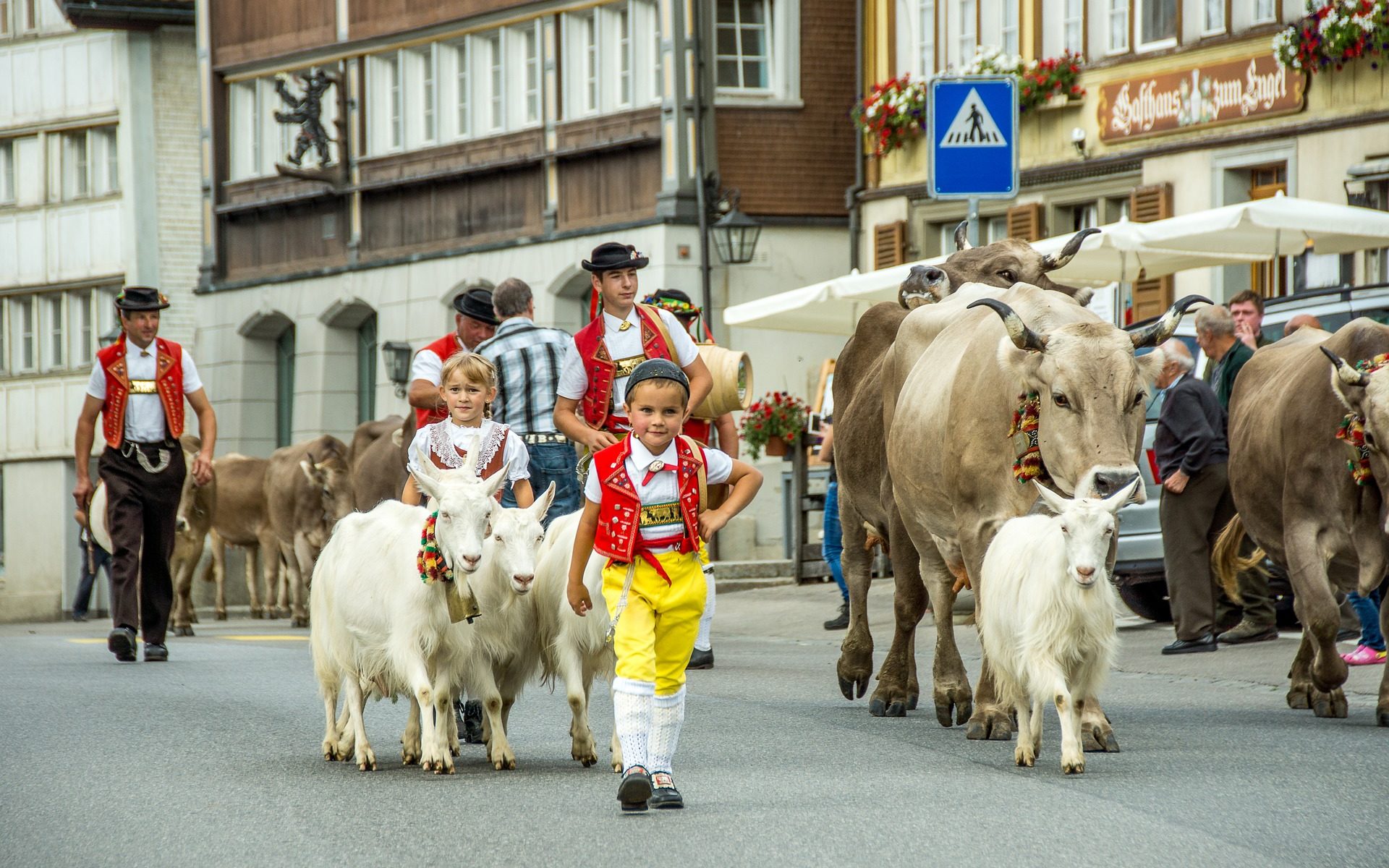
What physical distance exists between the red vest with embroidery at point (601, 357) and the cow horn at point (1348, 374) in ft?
9.96

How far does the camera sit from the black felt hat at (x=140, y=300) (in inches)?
562

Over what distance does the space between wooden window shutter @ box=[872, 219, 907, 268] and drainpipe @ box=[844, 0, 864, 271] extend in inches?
18.8

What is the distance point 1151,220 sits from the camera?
26484 mm

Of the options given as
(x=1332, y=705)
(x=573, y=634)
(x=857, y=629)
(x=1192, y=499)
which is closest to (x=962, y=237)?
(x=857, y=629)

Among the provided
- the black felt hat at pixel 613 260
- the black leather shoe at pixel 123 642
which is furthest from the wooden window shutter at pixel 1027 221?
the black felt hat at pixel 613 260

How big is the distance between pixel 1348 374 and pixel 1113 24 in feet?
57.0

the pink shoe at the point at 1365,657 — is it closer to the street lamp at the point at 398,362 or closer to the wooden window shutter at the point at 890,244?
the wooden window shutter at the point at 890,244

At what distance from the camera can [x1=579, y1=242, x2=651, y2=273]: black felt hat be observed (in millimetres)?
10367

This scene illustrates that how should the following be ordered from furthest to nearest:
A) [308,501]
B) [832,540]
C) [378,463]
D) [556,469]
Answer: [308,501]
[378,463]
[832,540]
[556,469]

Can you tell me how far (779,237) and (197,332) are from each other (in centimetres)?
1427

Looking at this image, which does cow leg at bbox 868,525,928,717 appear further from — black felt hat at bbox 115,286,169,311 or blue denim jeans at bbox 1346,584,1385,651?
black felt hat at bbox 115,286,169,311

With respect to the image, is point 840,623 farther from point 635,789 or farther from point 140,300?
point 635,789

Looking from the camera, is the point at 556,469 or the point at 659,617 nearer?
the point at 659,617

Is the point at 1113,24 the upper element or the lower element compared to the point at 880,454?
upper
